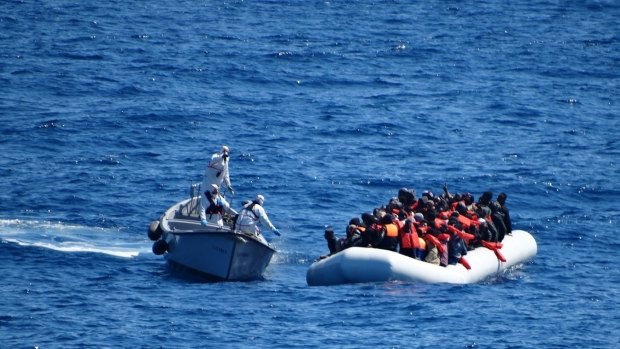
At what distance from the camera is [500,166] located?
186 feet

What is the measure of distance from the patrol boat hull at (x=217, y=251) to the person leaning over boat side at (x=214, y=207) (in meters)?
0.28

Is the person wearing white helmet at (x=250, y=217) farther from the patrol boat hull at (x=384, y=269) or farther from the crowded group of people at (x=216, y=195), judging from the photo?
the patrol boat hull at (x=384, y=269)

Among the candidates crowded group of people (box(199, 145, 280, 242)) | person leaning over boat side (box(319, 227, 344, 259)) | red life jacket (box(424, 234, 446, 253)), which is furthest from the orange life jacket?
crowded group of people (box(199, 145, 280, 242))

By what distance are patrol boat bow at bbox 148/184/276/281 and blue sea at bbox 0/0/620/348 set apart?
47cm

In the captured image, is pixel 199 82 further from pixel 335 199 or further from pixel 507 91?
pixel 335 199

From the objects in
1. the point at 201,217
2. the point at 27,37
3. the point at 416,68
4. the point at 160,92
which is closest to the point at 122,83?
the point at 160,92

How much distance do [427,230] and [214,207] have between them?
5.98 meters

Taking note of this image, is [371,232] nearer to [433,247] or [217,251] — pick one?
[433,247]

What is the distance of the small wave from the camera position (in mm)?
42406

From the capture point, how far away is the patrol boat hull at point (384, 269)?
37.0 meters

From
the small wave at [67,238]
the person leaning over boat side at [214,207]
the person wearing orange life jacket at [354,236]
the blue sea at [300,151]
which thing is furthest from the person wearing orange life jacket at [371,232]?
the small wave at [67,238]

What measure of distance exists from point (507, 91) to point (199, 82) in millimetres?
15506

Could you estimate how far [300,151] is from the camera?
5800 cm

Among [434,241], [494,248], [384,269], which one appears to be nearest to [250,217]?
[384,269]
